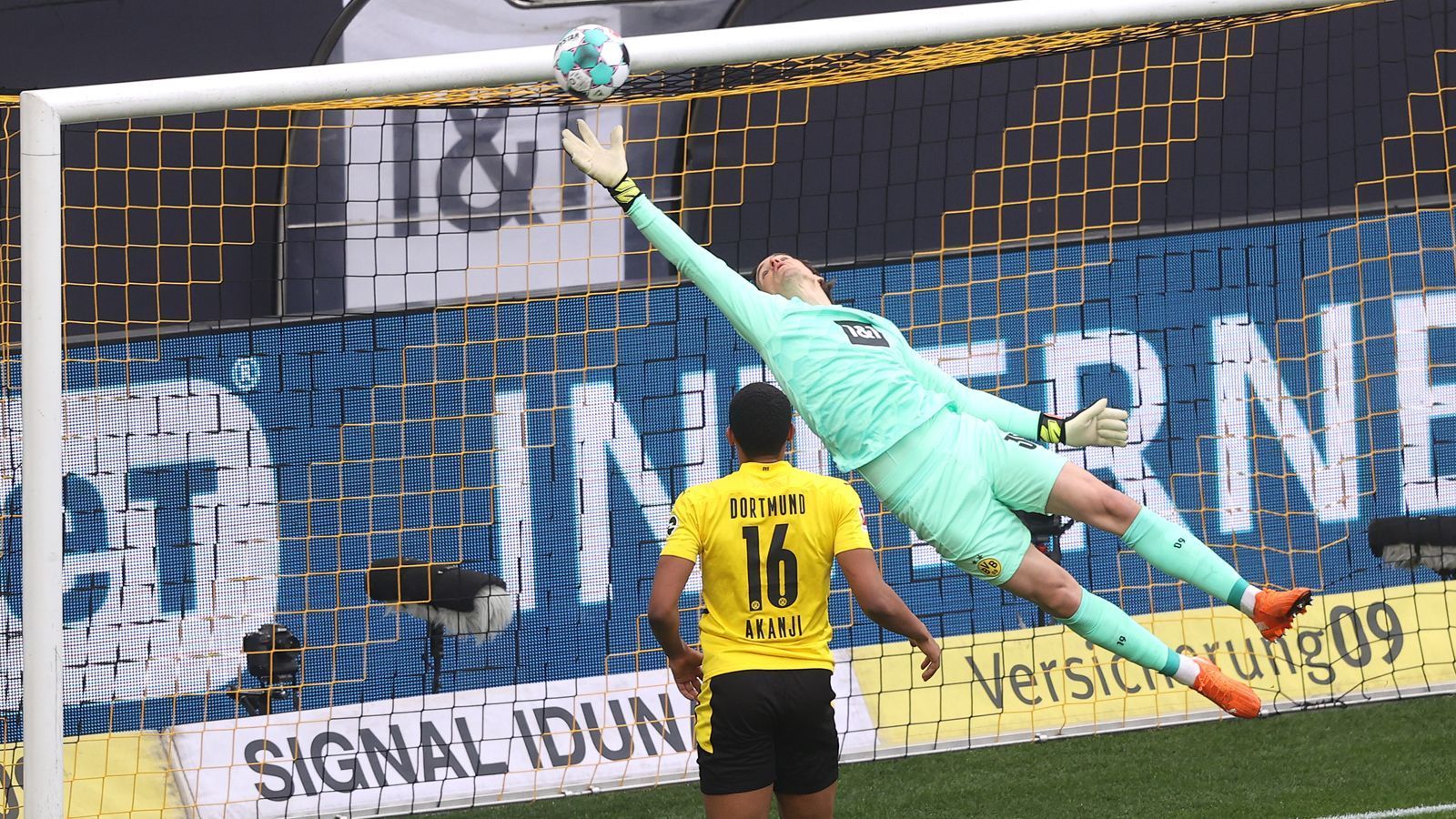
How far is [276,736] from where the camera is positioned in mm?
6863

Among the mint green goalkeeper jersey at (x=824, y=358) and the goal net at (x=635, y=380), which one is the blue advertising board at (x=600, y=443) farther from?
the mint green goalkeeper jersey at (x=824, y=358)

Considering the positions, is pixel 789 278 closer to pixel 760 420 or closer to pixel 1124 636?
pixel 760 420

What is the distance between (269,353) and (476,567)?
1293 mm

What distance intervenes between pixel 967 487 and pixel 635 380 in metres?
2.74

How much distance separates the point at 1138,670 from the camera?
7230mm

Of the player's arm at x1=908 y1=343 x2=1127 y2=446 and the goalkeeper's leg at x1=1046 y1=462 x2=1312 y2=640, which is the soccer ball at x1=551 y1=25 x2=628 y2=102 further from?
the goalkeeper's leg at x1=1046 y1=462 x2=1312 y2=640

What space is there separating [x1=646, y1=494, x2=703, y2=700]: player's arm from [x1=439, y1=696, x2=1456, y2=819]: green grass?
6.30ft

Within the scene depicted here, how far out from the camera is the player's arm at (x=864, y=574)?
433 centimetres

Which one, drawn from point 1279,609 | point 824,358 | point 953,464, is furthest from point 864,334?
point 1279,609

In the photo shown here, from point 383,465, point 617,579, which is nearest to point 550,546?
point 617,579

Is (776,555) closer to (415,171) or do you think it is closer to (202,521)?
(202,521)

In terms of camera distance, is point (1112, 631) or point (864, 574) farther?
point (1112, 631)

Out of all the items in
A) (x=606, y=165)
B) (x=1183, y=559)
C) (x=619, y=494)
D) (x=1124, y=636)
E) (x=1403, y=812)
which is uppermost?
(x=606, y=165)

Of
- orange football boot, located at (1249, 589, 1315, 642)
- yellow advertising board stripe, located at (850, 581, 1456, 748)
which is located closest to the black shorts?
orange football boot, located at (1249, 589, 1315, 642)
